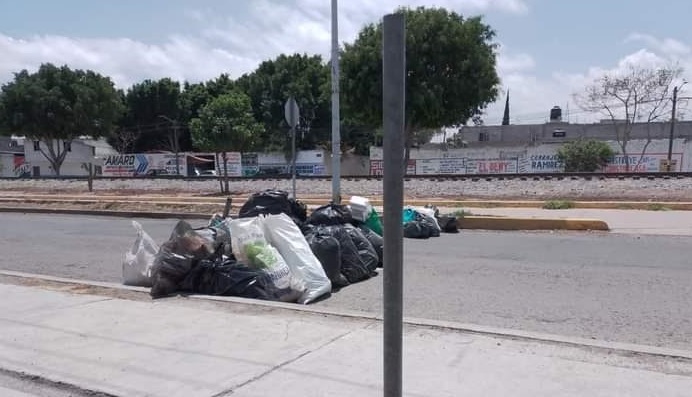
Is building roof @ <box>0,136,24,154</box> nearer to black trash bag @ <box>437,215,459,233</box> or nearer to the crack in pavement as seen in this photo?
black trash bag @ <box>437,215,459,233</box>

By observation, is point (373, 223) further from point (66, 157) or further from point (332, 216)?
point (66, 157)

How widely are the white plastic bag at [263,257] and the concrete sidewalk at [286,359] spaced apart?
60cm

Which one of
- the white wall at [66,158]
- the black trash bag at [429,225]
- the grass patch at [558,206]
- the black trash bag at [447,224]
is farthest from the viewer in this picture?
the white wall at [66,158]

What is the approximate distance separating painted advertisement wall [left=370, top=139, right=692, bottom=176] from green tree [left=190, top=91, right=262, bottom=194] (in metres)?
20.5

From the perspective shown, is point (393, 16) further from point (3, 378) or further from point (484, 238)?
point (484, 238)

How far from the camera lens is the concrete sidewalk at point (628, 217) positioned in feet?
40.4

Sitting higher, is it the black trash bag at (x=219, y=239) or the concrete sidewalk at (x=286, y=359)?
the black trash bag at (x=219, y=239)

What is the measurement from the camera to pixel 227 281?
6770 millimetres

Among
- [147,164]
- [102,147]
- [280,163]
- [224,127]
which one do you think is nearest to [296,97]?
[280,163]

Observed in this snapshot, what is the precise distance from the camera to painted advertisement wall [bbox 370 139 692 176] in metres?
45.8

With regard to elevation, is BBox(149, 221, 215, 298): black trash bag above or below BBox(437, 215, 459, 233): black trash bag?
above

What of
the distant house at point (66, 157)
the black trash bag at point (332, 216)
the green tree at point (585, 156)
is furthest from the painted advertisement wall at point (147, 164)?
the black trash bag at point (332, 216)

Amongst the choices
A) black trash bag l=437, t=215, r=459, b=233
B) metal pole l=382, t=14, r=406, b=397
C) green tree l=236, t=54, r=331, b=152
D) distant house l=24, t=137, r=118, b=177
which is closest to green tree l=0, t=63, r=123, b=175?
green tree l=236, t=54, r=331, b=152

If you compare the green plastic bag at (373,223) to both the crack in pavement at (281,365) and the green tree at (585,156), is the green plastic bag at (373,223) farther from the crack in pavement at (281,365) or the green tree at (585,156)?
the green tree at (585,156)
